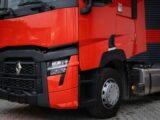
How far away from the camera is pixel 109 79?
7840 mm

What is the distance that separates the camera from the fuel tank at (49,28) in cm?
703

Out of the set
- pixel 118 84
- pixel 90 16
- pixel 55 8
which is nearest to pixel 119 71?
pixel 118 84

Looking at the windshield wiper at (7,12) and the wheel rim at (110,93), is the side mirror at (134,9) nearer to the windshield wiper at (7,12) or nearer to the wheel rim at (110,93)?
the wheel rim at (110,93)

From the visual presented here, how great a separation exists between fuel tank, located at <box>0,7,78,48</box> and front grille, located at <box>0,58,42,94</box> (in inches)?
14.5

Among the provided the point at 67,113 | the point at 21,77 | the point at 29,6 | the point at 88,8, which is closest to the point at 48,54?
the point at 21,77

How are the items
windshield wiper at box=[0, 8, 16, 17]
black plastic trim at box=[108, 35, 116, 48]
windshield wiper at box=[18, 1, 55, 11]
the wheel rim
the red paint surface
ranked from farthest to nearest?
black plastic trim at box=[108, 35, 116, 48] < the wheel rim < windshield wiper at box=[0, 8, 16, 17] < windshield wiper at box=[18, 1, 55, 11] < the red paint surface

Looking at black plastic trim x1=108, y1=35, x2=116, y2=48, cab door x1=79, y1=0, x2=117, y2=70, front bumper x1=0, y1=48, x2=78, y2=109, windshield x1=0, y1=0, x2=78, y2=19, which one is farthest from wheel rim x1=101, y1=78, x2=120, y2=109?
windshield x1=0, y1=0, x2=78, y2=19

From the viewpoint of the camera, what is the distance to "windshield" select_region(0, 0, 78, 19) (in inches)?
277

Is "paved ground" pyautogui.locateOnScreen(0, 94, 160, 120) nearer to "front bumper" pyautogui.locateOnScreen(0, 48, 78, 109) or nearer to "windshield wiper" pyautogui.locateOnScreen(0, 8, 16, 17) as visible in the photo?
"front bumper" pyautogui.locateOnScreen(0, 48, 78, 109)

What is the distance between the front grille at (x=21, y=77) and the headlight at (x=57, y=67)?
0.70 feet

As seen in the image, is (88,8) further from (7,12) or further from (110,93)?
(110,93)

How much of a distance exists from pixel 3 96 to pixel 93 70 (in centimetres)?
164

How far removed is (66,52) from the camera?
23.0ft

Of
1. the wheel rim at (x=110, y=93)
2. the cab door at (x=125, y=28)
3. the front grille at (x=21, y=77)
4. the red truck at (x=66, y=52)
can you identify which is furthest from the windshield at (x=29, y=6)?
the wheel rim at (x=110, y=93)
